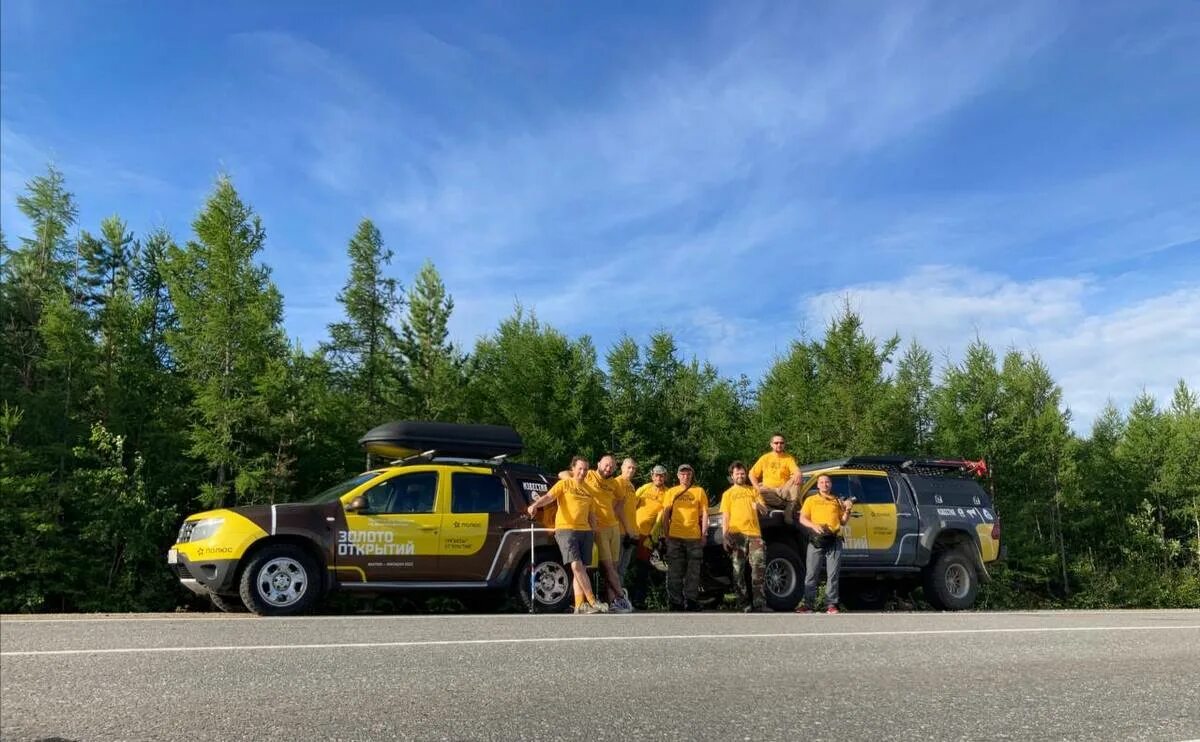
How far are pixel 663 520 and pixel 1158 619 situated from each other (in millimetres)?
6413

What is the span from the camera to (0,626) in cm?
740

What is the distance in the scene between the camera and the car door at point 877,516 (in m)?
13.5

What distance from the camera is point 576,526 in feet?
35.4

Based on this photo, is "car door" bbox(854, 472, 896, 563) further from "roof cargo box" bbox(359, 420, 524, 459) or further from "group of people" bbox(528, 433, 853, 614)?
"roof cargo box" bbox(359, 420, 524, 459)

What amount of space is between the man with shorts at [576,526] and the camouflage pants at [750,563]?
2.26 m

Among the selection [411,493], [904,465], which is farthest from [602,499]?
[904,465]

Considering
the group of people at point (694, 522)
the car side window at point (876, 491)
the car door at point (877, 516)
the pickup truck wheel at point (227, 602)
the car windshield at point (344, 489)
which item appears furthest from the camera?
the car side window at point (876, 491)

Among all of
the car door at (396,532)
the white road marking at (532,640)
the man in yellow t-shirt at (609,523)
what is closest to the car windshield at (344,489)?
the car door at (396,532)

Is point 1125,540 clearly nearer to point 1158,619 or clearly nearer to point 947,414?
point 947,414

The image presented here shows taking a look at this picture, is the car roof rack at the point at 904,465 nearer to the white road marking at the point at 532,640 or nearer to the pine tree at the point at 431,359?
the white road marking at the point at 532,640

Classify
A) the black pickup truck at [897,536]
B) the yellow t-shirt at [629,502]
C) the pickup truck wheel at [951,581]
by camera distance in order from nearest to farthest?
the yellow t-shirt at [629,502] → the black pickup truck at [897,536] → the pickup truck wheel at [951,581]

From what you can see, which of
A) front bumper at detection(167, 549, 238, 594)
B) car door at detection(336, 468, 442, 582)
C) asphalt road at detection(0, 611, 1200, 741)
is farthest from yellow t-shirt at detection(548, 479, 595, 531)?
front bumper at detection(167, 549, 238, 594)

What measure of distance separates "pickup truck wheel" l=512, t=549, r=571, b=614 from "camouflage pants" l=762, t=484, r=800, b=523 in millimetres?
3194

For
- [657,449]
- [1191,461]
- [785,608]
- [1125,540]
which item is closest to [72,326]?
[657,449]
